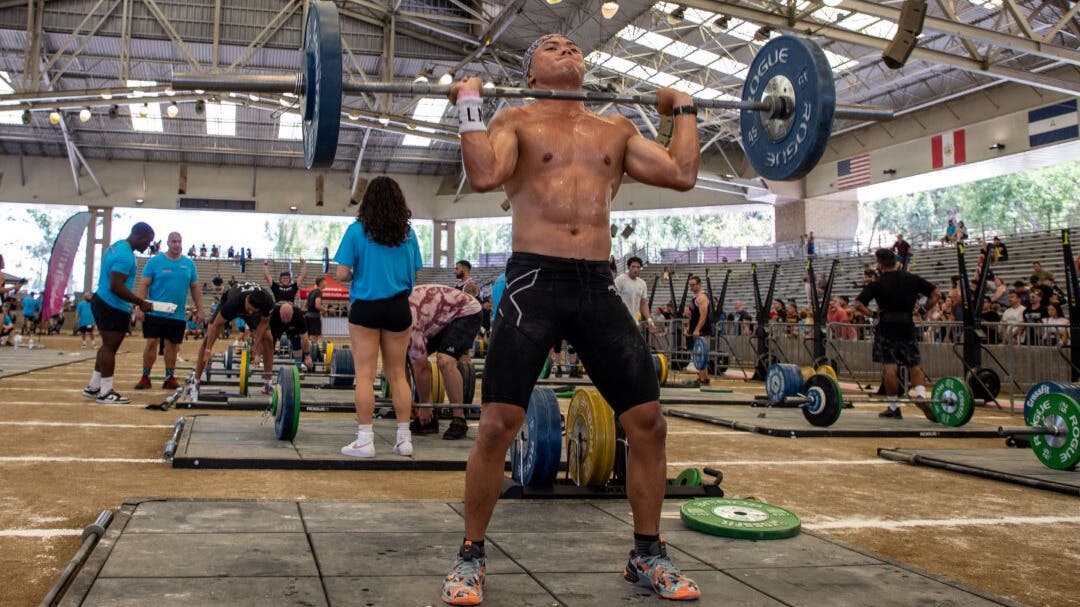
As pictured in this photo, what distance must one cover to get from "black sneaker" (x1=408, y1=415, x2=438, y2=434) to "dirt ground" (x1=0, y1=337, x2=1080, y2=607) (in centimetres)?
131

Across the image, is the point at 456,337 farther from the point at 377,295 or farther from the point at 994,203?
the point at 994,203

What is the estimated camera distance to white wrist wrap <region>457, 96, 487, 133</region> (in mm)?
2316

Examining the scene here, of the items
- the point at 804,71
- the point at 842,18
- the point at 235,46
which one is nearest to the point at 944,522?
the point at 804,71

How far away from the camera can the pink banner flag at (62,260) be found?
43.3 feet

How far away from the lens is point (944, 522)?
134 inches

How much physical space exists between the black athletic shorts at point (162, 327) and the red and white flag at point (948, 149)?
20.7 metres

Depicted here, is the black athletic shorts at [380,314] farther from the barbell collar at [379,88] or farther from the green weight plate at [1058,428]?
the green weight plate at [1058,428]

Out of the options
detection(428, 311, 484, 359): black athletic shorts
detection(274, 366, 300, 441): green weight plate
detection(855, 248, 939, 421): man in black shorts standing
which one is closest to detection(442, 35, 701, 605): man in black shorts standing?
detection(274, 366, 300, 441): green weight plate

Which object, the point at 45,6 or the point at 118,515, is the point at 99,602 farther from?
the point at 45,6

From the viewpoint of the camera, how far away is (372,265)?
4.30 meters

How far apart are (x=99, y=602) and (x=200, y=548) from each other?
0.51 metres

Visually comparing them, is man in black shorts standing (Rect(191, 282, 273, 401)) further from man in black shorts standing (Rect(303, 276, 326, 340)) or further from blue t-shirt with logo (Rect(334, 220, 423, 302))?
man in black shorts standing (Rect(303, 276, 326, 340))

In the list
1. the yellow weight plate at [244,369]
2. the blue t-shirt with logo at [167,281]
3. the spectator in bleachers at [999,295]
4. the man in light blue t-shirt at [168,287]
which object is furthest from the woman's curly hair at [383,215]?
the spectator in bleachers at [999,295]

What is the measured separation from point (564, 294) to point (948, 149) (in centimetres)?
2300
